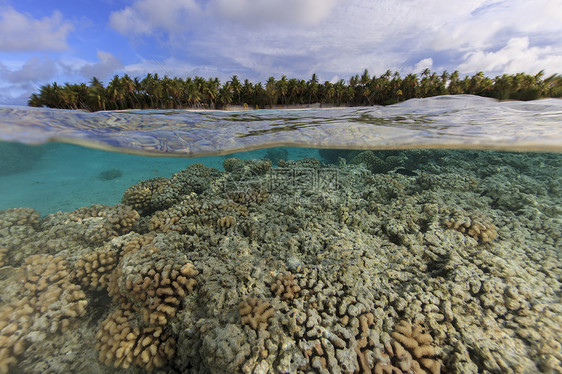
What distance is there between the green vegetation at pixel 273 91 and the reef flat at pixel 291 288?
41.4ft

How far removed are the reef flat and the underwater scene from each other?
3cm

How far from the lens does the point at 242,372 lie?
8.62 ft

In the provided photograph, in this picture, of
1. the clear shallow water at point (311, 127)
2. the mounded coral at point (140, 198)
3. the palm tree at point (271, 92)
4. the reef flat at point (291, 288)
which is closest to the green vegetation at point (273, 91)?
the palm tree at point (271, 92)

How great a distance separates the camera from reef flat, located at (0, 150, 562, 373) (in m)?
2.88

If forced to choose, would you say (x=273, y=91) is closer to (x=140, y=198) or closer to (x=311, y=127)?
(x=311, y=127)

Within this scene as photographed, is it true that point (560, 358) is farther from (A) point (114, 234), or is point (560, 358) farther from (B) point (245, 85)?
(B) point (245, 85)

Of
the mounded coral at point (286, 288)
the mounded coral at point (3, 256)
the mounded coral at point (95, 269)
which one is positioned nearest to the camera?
the mounded coral at point (286, 288)

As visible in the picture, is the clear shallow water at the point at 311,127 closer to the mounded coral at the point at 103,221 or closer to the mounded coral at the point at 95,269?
the mounded coral at the point at 103,221

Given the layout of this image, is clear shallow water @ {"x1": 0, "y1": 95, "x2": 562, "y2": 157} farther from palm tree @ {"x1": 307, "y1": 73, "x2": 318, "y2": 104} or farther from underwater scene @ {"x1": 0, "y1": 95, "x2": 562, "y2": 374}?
palm tree @ {"x1": 307, "y1": 73, "x2": 318, "y2": 104}

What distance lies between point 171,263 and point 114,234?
3301mm

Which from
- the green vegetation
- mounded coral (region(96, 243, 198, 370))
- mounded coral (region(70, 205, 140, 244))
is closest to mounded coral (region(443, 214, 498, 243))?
mounded coral (region(96, 243, 198, 370))

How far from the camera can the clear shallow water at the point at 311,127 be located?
751 centimetres

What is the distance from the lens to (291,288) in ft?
11.9

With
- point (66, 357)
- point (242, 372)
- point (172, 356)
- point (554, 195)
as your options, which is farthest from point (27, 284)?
point (554, 195)
